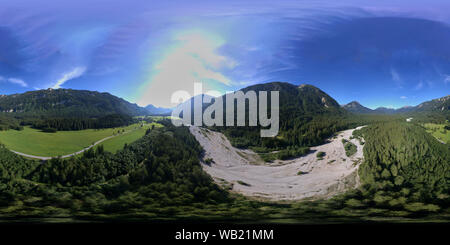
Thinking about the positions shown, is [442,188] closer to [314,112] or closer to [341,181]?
[341,181]

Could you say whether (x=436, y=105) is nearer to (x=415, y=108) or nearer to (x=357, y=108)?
(x=415, y=108)

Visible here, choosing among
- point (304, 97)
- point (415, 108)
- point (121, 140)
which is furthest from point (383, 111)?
point (121, 140)

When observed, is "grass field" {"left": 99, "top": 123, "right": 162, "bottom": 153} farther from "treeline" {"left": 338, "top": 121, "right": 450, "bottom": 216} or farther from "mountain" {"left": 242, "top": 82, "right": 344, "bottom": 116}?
"treeline" {"left": 338, "top": 121, "right": 450, "bottom": 216}

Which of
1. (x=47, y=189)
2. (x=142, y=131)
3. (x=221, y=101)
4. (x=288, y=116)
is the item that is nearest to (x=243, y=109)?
(x=221, y=101)

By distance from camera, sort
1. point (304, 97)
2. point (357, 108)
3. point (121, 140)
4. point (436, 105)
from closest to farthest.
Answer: point (121, 140) < point (436, 105) < point (304, 97) < point (357, 108)

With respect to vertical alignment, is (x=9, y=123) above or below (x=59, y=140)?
above
